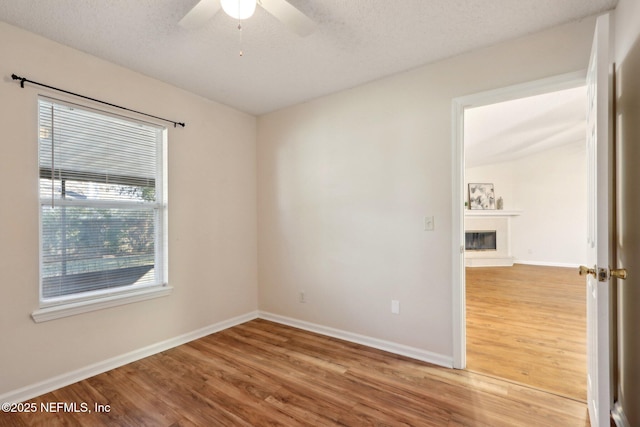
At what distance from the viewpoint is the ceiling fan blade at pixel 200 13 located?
1.56 meters

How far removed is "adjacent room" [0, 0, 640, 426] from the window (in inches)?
0.6

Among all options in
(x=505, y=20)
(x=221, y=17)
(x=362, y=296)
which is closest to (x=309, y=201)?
(x=362, y=296)

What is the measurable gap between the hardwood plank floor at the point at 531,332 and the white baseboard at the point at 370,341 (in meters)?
0.24

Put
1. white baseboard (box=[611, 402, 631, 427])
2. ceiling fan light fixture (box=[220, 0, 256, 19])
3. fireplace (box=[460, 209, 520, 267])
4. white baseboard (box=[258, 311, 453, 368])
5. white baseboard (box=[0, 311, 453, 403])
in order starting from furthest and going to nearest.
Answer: fireplace (box=[460, 209, 520, 267])
white baseboard (box=[258, 311, 453, 368])
white baseboard (box=[0, 311, 453, 403])
white baseboard (box=[611, 402, 631, 427])
ceiling fan light fixture (box=[220, 0, 256, 19])

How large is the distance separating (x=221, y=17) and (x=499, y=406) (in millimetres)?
3022

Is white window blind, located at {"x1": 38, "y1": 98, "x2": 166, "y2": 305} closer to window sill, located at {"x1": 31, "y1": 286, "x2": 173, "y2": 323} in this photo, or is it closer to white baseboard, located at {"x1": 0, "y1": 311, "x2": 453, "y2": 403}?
window sill, located at {"x1": 31, "y1": 286, "x2": 173, "y2": 323}

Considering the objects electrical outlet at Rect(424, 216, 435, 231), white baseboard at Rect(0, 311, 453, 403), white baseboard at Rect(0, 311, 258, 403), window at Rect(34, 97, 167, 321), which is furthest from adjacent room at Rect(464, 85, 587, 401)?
window at Rect(34, 97, 167, 321)

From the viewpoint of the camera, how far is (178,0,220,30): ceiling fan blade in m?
1.56

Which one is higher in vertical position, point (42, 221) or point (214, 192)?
point (214, 192)

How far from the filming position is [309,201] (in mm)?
3344

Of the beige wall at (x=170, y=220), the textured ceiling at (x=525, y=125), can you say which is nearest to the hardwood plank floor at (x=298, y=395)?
the beige wall at (x=170, y=220)

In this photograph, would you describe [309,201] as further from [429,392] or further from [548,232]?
[548,232]

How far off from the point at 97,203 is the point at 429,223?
8.81 feet

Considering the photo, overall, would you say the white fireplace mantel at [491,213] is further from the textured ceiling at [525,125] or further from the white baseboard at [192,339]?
the white baseboard at [192,339]
